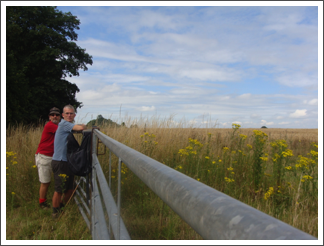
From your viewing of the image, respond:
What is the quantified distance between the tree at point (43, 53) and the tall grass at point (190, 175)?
16.0m

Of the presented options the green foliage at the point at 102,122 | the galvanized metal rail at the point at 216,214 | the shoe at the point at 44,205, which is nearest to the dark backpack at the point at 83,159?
the shoe at the point at 44,205

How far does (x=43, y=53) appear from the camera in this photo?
73.8ft

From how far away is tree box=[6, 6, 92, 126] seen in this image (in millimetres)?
21859

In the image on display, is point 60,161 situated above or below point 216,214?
below

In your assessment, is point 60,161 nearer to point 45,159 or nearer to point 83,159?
point 45,159

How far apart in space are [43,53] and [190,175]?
883 inches

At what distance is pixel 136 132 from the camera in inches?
300

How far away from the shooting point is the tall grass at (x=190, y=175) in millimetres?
970

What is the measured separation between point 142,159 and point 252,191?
4.10m

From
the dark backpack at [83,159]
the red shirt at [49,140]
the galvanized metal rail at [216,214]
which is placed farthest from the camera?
the red shirt at [49,140]

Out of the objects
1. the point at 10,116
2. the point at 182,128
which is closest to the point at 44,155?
the point at 182,128

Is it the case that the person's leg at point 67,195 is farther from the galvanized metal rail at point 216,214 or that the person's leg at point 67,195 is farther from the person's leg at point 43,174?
the galvanized metal rail at point 216,214

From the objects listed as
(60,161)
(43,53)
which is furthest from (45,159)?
(43,53)

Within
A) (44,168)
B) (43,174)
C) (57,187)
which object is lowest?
(57,187)
